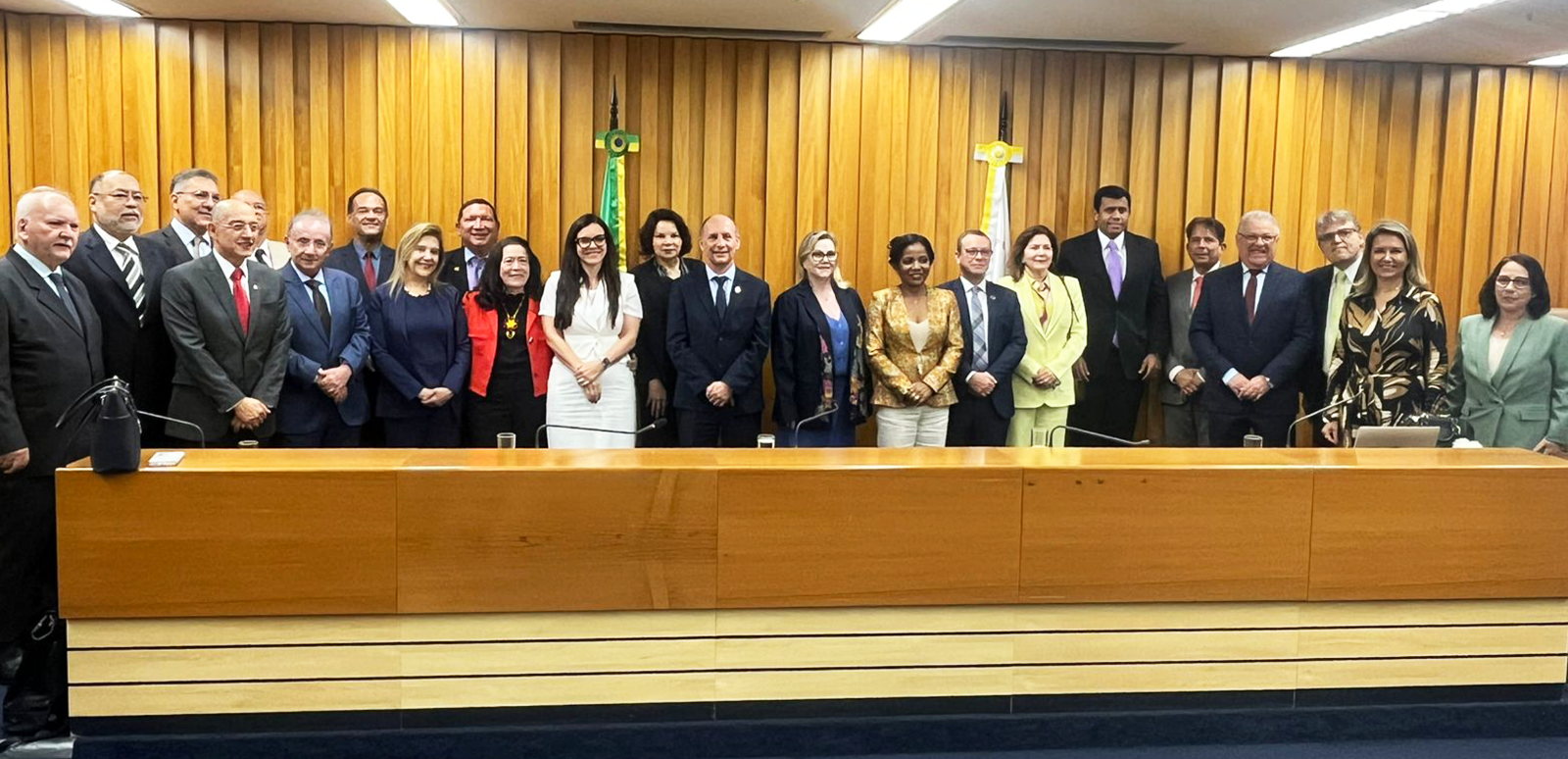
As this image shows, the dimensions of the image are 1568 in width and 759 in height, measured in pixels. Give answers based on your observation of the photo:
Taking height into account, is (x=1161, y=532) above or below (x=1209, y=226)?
below

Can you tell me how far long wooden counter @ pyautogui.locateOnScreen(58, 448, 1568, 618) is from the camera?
2.88 meters

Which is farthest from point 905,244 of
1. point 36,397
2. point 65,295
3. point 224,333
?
point 36,397

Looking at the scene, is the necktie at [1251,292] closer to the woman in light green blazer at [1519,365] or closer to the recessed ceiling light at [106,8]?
the woman in light green blazer at [1519,365]

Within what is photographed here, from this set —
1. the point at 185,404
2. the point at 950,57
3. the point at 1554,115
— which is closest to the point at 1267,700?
the point at 185,404

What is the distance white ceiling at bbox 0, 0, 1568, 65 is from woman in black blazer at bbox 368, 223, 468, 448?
4.76 feet

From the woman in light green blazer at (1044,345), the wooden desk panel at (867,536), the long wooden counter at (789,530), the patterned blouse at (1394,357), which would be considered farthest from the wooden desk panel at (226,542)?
the patterned blouse at (1394,357)

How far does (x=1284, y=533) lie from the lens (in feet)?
10.5

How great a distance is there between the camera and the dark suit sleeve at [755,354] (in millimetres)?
5387

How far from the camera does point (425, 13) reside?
19.5ft

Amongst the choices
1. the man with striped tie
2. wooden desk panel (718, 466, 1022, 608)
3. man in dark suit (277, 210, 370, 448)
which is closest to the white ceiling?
man in dark suit (277, 210, 370, 448)

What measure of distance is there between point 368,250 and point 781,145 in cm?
224

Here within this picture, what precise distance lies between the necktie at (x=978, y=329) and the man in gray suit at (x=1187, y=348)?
1.15 m

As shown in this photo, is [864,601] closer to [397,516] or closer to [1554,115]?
→ [397,516]

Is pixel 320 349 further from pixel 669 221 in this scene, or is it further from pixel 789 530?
pixel 789 530
